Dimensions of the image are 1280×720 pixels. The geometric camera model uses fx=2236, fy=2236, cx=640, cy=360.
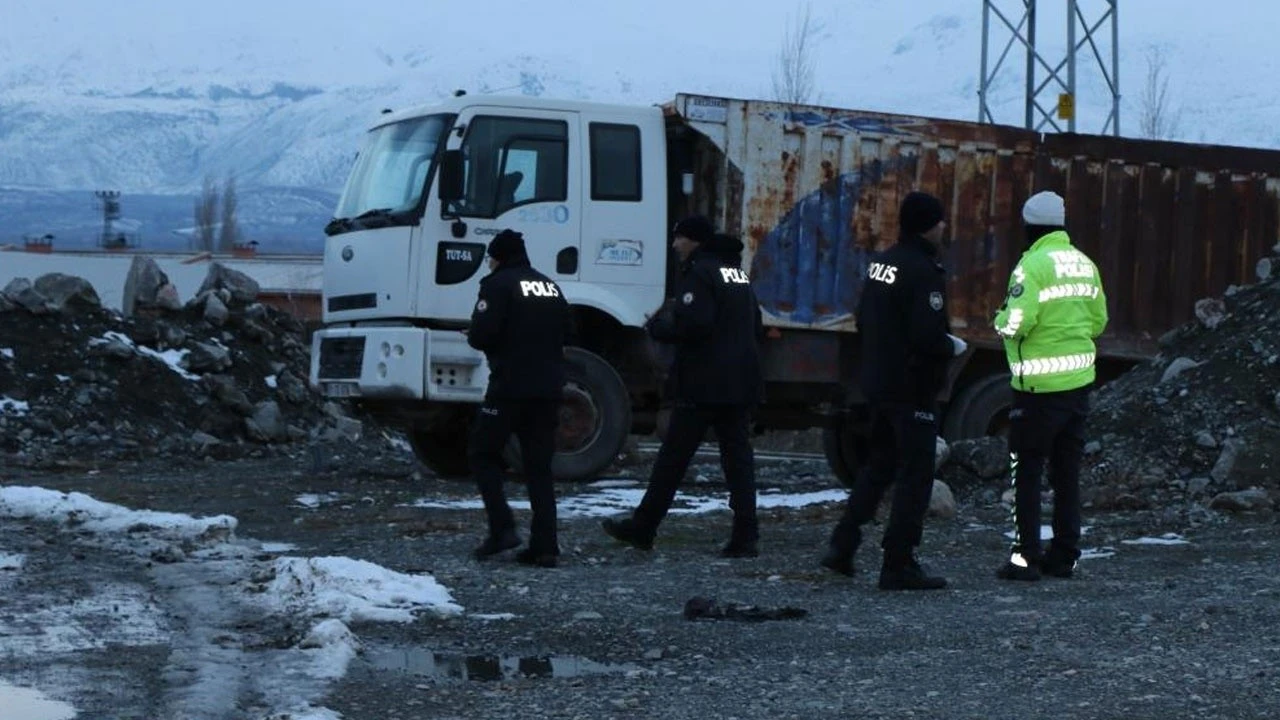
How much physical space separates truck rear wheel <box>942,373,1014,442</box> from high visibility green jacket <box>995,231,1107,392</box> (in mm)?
6784

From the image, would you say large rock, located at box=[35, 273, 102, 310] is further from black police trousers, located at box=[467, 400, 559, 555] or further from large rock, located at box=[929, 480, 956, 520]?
black police trousers, located at box=[467, 400, 559, 555]

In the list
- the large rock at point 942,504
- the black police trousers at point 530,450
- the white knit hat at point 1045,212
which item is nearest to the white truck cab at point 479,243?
the large rock at point 942,504

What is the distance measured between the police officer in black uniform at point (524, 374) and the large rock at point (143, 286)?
13.4 metres

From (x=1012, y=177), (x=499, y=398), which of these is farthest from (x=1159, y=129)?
(x=499, y=398)

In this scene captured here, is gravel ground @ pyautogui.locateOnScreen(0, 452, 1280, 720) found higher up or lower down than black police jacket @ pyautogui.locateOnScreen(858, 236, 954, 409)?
lower down

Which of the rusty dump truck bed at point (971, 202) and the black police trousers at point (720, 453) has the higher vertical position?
the rusty dump truck bed at point (971, 202)

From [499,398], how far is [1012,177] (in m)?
7.33

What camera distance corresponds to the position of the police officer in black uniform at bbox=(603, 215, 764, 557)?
37.2 feet

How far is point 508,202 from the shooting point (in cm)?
1620

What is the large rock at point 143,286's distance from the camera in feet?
79.7

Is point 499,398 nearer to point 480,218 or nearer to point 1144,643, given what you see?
point 1144,643

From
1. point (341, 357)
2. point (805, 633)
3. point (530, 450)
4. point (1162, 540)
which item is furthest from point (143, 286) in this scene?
point (805, 633)

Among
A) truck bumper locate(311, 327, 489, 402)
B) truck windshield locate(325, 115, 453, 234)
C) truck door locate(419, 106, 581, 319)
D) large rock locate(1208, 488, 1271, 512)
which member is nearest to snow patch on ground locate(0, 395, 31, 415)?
truck windshield locate(325, 115, 453, 234)

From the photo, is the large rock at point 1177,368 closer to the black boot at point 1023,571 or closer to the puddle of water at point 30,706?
the black boot at point 1023,571
